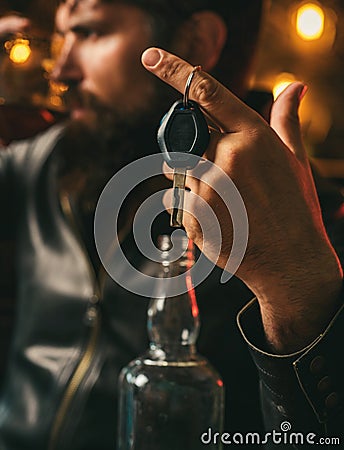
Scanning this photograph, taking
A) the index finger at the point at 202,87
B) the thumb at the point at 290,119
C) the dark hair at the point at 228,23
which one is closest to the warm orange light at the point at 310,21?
the dark hair at the point at 228,23

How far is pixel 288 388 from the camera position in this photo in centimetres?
89

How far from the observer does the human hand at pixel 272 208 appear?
726 millimetres

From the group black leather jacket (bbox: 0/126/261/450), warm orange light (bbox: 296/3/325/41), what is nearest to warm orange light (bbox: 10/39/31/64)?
black leather jacket (bbox: 0/126/261/450)

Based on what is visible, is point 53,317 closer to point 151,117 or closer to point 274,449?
point 151,117

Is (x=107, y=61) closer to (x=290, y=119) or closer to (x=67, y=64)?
(x=67, y=64)

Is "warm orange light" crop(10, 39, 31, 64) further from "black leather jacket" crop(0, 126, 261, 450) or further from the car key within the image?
the car key

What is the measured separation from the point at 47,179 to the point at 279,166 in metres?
1.24

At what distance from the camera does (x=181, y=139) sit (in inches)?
27.2

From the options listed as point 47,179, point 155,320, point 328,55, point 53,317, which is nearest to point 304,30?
point 328,55

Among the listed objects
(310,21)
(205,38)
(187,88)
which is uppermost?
(310,21)

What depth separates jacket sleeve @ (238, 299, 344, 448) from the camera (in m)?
0.87

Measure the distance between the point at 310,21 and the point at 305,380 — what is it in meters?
2.25

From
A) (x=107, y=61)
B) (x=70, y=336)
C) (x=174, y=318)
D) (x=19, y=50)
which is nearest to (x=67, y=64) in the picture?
(x=107, y=61)

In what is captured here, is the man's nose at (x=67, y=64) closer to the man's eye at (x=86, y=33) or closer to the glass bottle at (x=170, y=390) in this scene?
the man's eye at (x=86, y=33)
